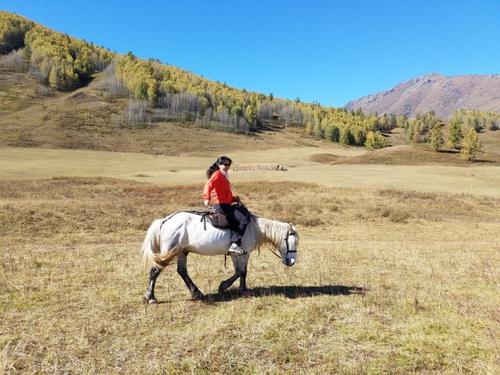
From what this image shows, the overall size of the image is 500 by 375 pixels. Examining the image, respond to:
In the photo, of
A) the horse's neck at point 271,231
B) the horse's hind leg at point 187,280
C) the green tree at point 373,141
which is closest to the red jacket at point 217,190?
the horse's neck at point 271,231

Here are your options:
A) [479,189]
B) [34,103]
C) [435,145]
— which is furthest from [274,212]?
[34,103]

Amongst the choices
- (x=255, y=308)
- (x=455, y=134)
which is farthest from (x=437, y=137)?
(x=255, y=308)

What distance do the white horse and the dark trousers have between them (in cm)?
15

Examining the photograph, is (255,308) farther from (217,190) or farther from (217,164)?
(217,164)

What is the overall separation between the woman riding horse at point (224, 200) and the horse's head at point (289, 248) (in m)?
1.10

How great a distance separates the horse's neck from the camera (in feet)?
38.7

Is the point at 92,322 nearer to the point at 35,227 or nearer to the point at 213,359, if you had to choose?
the point at 213,359

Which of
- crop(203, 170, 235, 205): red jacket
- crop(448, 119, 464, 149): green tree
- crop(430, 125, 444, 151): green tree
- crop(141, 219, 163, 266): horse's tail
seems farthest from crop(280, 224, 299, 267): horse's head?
crop(448, 119, 464, 149): green tree

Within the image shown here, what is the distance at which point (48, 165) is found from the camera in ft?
249

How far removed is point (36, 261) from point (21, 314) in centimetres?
622

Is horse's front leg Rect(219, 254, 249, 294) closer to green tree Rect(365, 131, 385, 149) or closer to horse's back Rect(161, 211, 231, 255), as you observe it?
horse's back Rect(161, 211, 231, 255)

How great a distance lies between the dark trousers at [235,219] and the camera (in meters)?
11.4

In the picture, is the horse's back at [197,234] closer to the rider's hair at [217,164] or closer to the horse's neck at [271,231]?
the horse's neck at [271,231]

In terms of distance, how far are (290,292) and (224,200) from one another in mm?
3074
